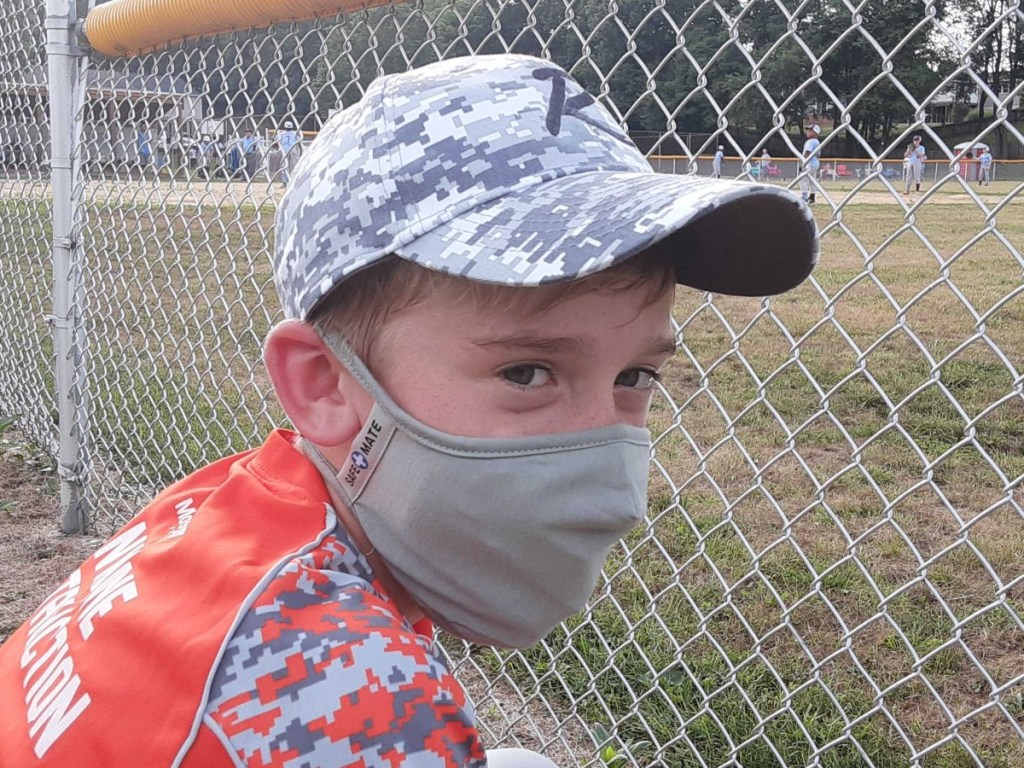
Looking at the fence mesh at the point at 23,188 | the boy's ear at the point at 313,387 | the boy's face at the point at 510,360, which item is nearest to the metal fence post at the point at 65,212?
the fence mesh at the point at 23,188

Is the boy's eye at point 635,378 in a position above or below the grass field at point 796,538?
above

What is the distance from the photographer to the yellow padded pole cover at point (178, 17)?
260 cm

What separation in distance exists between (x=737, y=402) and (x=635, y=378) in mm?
4043

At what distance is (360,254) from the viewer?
124 cm

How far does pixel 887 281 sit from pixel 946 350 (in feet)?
6.52

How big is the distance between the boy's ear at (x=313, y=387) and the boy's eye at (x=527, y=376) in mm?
185

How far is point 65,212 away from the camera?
3.60 meters

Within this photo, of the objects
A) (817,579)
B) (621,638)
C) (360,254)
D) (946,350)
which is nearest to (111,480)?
(621,638)

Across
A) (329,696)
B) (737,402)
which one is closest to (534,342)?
(329,696)

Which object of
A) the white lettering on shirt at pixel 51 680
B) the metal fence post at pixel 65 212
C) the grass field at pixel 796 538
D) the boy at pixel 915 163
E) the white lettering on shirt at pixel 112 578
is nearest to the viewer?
the white lettering on shirt at pixel 51 680

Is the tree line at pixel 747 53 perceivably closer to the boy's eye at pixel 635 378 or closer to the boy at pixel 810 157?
the boy at pixel 810 157

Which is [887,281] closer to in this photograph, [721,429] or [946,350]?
[946,350]

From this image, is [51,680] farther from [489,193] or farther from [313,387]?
[489,193]

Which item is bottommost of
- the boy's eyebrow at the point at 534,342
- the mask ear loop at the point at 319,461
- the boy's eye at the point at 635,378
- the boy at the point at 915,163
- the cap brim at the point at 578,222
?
the boy at the point at 915,163
